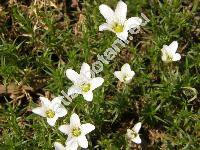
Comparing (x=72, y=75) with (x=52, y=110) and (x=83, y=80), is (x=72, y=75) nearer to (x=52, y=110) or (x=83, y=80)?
(x=83, y=80)

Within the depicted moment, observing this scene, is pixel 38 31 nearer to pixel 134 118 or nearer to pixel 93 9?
pixel 93 9

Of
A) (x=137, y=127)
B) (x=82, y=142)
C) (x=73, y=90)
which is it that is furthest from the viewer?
(x=137, y=127)

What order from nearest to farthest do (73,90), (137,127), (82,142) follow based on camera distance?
(82,142) → (73,90) → (137,127)

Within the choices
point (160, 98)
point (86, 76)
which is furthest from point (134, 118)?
point (86, 76)

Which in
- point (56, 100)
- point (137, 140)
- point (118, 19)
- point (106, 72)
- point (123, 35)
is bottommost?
point (137, 140)

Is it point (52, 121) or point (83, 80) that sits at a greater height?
point (83, 80)

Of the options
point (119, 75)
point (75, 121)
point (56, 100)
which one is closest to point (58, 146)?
point (75, 121)

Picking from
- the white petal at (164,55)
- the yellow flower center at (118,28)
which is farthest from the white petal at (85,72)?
the white petal at (164,55)

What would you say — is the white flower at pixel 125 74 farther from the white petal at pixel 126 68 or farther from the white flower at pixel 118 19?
the white flower at pixel 118 19
